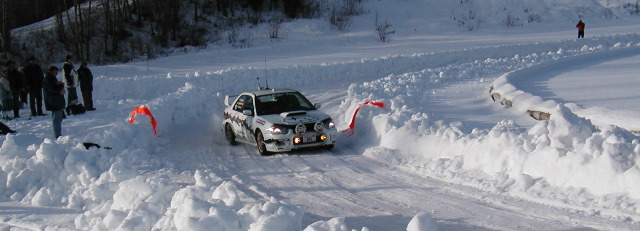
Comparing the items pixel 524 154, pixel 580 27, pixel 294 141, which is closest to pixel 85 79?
pixel 294 141

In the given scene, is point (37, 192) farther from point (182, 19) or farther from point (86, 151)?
point (182, 19)

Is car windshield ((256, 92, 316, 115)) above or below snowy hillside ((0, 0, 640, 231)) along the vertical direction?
above

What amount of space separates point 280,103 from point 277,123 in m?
1.18

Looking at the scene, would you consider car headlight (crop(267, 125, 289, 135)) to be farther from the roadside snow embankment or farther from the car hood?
the roadside snow embankment

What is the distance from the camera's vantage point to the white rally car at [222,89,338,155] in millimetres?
11695

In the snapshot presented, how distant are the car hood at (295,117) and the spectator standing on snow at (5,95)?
8195 millimetres

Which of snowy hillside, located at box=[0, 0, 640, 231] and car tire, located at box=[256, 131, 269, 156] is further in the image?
car tire, located at box=[256, 131, 269, 156]

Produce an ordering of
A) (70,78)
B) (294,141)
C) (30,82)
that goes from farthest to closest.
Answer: (70,78) < (30,82) < (294,141)

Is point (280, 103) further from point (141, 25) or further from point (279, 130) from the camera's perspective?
point (141, 25)

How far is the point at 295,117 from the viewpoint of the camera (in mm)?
12109

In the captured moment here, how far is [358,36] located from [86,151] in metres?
35.5

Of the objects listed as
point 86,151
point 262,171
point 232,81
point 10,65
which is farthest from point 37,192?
point 232,81

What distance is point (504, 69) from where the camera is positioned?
984 inches

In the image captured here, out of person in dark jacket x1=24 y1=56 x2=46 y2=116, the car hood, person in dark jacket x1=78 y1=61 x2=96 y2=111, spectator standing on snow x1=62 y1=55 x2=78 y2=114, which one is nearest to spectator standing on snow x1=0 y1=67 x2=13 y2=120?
person in dark jacket x1=24 y1=56 x2=46 y2=116
